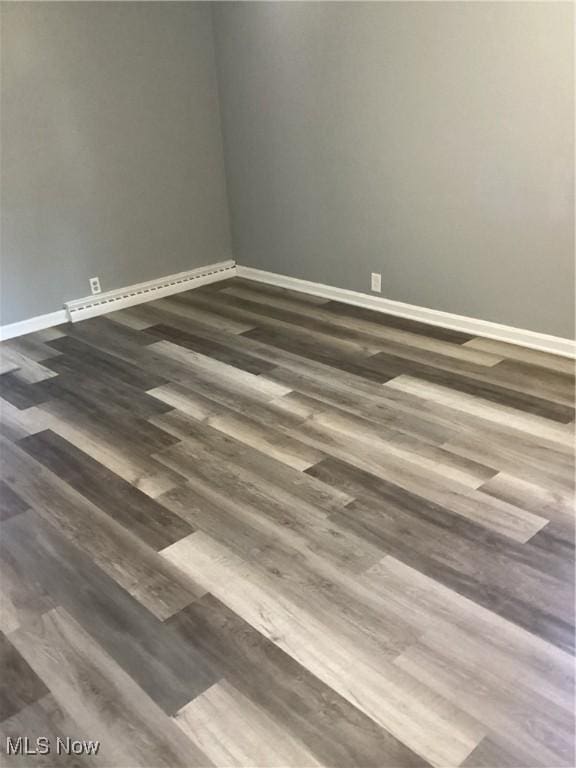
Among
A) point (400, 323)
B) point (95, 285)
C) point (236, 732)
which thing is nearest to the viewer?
point (236, 732)

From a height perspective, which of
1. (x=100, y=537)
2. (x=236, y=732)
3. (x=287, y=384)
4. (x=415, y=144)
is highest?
(x=415, y=144)

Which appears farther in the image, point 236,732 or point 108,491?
point 108,491

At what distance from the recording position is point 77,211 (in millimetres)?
4438

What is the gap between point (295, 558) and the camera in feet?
7.16

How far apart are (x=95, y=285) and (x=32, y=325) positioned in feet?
1.66

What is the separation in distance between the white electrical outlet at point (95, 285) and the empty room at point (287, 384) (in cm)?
1

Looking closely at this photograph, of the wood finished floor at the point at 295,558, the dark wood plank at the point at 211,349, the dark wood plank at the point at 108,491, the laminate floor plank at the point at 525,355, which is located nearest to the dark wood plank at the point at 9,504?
the wood finished floor at the point at 295,558

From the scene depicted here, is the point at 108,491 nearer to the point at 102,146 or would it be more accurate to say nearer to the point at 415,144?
the point at 415,144

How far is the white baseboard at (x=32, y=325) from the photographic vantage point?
429 centimetres

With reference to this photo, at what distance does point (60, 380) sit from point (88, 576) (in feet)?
5.55

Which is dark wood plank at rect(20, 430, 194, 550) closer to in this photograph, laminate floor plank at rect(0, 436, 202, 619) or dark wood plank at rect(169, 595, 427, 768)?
laminate floor plank at rect(0, 436, 202, 619)

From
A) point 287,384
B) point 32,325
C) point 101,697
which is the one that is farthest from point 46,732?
point 32,325

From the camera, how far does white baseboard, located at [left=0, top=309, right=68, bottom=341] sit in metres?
4.29

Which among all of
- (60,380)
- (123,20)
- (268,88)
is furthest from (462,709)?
(123,20)
